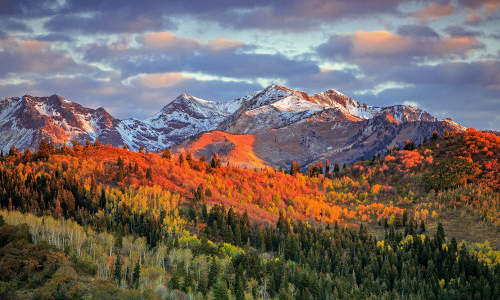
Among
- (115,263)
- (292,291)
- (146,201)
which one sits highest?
(146,201)

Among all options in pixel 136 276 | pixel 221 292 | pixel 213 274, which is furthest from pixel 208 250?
pixel 221 292

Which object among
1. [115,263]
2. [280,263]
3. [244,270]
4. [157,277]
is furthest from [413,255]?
[115,263]

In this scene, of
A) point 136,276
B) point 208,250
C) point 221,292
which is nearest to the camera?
point 221,292

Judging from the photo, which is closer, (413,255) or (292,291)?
(292,291)

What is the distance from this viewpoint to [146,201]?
612ft

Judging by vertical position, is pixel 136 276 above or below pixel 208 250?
below

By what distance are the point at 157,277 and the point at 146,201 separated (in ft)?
214

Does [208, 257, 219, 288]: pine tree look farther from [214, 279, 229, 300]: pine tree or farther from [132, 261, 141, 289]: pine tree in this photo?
[132, 261, 141, 289]: pine tree

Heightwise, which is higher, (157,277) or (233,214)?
(233,214)

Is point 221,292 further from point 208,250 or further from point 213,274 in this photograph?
point 208,250

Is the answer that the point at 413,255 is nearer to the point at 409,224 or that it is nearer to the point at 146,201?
the point at 409,224

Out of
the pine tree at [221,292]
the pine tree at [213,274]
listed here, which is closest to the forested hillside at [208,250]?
the pine tree at [213,274]

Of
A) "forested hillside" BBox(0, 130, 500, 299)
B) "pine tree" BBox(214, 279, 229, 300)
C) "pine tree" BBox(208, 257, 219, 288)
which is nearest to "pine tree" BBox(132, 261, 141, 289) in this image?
"forested hillside" BBox(0, 130, 500, 299)

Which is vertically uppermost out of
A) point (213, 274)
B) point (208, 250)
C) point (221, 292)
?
point (208, 250)
